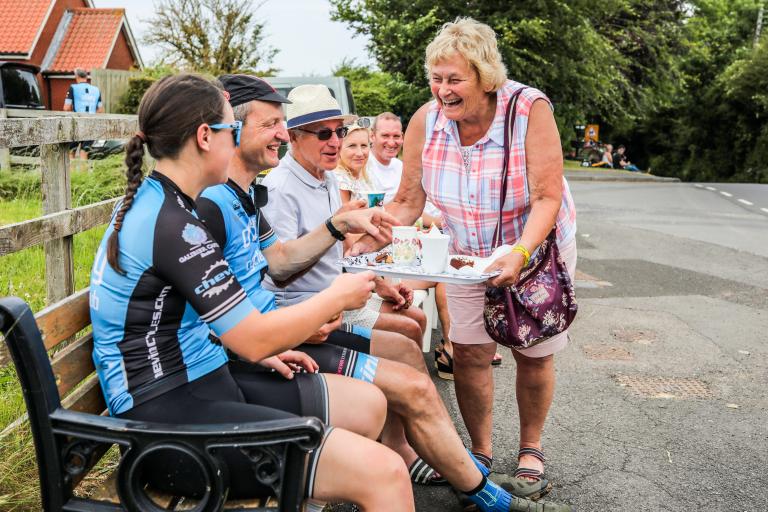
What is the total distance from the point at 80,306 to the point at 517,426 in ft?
9.14

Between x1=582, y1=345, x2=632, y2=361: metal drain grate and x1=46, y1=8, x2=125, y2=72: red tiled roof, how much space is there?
104ft

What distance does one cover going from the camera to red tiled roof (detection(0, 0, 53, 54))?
32.0 m

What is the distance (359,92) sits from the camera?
72.7 feet

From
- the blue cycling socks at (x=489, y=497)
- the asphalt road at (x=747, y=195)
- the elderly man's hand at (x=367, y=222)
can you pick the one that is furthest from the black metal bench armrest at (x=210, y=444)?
the asphalt road at (x=747, y=195)

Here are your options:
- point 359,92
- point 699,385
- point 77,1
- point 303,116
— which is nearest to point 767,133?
point 359,92

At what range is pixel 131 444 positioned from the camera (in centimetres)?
194

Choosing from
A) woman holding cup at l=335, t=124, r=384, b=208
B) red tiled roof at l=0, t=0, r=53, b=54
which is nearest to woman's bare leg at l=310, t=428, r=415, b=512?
woman holding cup at l=335, t=124, r=384, b=208

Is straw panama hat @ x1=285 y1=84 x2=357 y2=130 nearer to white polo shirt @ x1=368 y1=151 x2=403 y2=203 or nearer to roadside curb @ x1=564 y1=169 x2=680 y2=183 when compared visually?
white polo shirt @ x1=368 y1=151 x2=403 y2=203

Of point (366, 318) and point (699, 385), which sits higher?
point (366, 318)

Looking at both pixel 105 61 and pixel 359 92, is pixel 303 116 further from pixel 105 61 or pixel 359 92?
pixel 105 61

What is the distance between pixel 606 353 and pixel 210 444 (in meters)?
4.51

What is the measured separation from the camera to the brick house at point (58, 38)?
106 feet

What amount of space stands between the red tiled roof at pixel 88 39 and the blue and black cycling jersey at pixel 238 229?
33503mm

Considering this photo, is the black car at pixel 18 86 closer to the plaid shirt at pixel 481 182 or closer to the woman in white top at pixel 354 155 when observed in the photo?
the woman in white top at pixel 354 155
